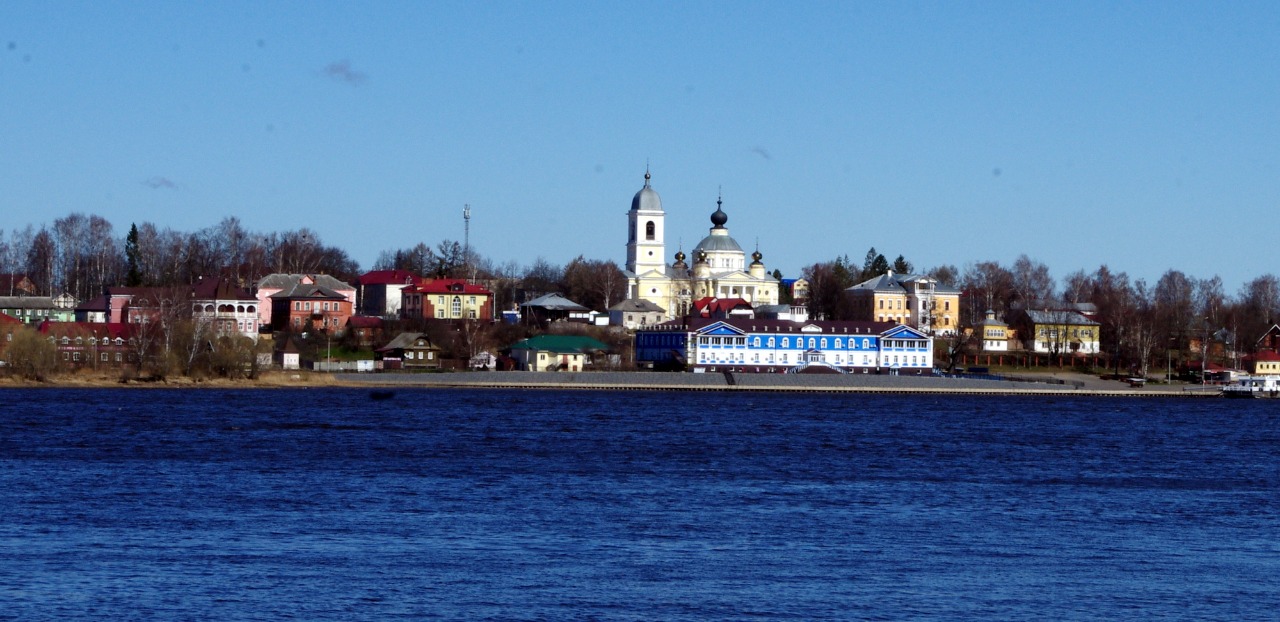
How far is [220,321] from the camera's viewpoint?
7938 centimetres

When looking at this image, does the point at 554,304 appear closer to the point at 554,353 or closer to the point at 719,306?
the point at 719,306

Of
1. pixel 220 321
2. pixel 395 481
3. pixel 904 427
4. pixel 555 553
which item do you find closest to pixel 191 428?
pixel 395 481

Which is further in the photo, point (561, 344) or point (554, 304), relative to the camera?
point (554, 304)

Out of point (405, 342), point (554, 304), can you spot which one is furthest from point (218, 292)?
point (554, 304)

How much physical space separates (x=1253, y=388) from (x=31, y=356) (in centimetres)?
5070

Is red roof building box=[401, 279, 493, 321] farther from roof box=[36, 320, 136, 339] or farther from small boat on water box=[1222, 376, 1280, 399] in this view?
small boat on water box=[1222, 376, 1280, 399]

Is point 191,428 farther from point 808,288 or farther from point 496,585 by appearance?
point 808,288

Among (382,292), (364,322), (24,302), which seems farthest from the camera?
(382,292)

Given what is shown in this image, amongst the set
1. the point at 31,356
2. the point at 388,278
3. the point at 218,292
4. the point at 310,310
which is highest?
the point at 388,278

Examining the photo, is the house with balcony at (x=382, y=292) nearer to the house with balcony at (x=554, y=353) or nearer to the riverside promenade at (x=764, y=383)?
the house with balcony at (x=554, y=353)

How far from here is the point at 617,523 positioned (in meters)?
23.1

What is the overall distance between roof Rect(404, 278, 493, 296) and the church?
11.3m

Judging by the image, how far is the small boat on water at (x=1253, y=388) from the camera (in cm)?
7750

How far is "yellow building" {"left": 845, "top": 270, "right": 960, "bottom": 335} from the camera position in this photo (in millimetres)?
106312
